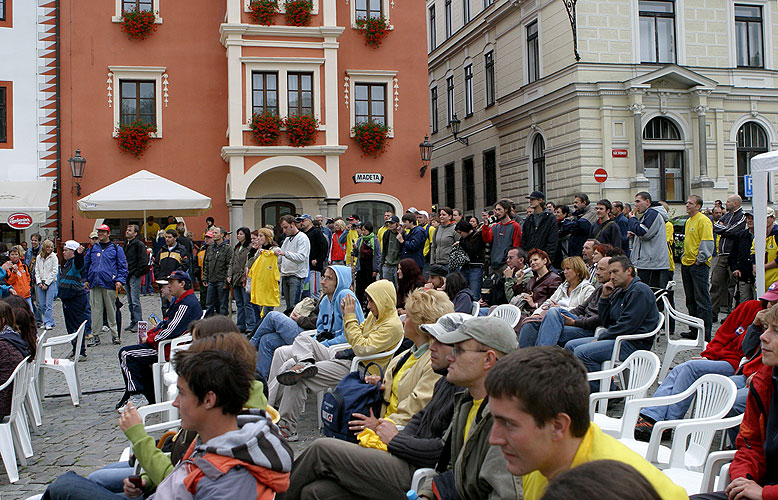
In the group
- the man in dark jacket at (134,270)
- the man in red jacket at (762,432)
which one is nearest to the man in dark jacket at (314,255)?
the man in dark jacket at (134,270)

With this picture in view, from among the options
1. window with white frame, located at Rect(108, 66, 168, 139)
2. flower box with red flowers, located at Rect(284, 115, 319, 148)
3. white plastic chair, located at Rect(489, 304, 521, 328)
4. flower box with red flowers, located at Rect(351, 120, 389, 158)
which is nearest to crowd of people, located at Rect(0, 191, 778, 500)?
white plastic chair, located at Rect(489, 304, 521, 328)

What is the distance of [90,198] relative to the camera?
15.9 metres

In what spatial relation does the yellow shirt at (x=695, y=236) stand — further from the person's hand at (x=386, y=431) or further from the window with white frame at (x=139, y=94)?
the window with white frame at (x=139, y=94)

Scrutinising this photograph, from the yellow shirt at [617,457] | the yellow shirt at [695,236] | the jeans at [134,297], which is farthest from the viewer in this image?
the jeans at [134,297]

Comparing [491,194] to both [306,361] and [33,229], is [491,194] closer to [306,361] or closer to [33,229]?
[33,229]

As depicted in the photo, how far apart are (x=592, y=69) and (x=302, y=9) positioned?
960cm

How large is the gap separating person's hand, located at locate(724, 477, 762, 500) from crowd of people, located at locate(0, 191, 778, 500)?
11 mm

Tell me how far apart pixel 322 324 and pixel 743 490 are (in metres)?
5.11

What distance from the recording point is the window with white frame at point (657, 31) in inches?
1000

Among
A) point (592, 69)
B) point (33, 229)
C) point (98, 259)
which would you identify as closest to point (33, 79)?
point (33, 229)

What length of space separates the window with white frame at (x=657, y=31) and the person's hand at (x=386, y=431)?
2393 centimetres

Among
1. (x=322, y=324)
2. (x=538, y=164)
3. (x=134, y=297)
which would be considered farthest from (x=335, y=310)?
(x=538, y=164)

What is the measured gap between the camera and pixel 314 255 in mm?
14375

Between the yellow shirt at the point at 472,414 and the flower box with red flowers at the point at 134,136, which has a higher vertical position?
the flower box with red flowers at the point at 134,136
